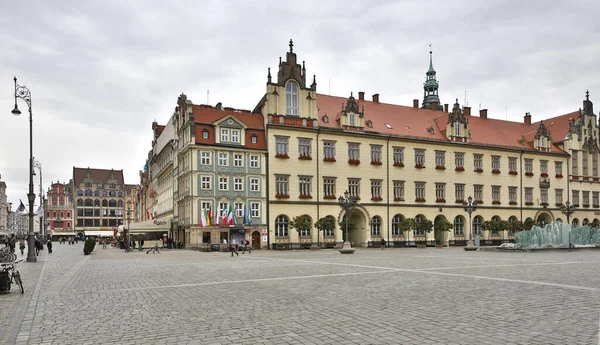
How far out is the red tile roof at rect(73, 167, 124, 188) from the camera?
156 metres

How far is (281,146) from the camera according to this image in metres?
55.7

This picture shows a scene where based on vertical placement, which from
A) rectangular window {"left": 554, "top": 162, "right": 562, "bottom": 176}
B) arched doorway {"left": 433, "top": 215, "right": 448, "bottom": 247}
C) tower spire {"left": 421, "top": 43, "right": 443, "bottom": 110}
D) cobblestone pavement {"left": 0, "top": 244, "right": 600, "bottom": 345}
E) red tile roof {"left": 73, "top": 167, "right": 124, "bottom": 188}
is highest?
tower spire {"left": 421, "top": 43, "right": 443, "bottom": 110}

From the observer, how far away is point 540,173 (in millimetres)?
71812

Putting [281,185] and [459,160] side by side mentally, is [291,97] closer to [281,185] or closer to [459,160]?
[281,185]

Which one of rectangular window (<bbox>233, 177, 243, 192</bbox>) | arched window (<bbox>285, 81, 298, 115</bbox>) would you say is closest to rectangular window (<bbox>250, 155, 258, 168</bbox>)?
rectangular window (<bbox>233, 177, 243, 192</bbox>)

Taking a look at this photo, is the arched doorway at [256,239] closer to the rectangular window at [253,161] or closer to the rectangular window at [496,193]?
the rectangular window at [253,161]

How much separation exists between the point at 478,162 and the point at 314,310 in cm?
5957

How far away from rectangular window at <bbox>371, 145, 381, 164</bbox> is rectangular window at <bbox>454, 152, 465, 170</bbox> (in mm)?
11592

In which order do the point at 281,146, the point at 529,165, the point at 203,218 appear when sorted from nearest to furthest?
the point at 203,218 < the point at 281,146 < the point at 529,165

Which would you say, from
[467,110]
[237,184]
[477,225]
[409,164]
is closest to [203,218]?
[237,184]

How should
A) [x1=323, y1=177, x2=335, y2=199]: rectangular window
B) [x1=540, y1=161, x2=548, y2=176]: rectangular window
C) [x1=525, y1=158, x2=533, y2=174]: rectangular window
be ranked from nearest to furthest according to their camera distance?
[x1=323, y1=177, x2=335, y2=199]: rectangular window → [x1=525, y1=158, x2=533, y2=174]: rectangular window → [x1=540, y1=161, x2=548, y2=176]: rectangular window

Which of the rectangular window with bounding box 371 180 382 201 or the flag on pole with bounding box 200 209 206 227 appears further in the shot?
the rectangular window with bounding box 371 180 382 201

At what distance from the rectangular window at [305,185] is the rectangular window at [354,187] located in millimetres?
4987

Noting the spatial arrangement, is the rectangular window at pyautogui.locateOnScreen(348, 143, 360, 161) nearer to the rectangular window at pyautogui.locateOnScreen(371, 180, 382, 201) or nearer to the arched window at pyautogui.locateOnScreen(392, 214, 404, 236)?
the rectangular window at pyautogui.locateOnScreen(371, 180, 382, 201)
